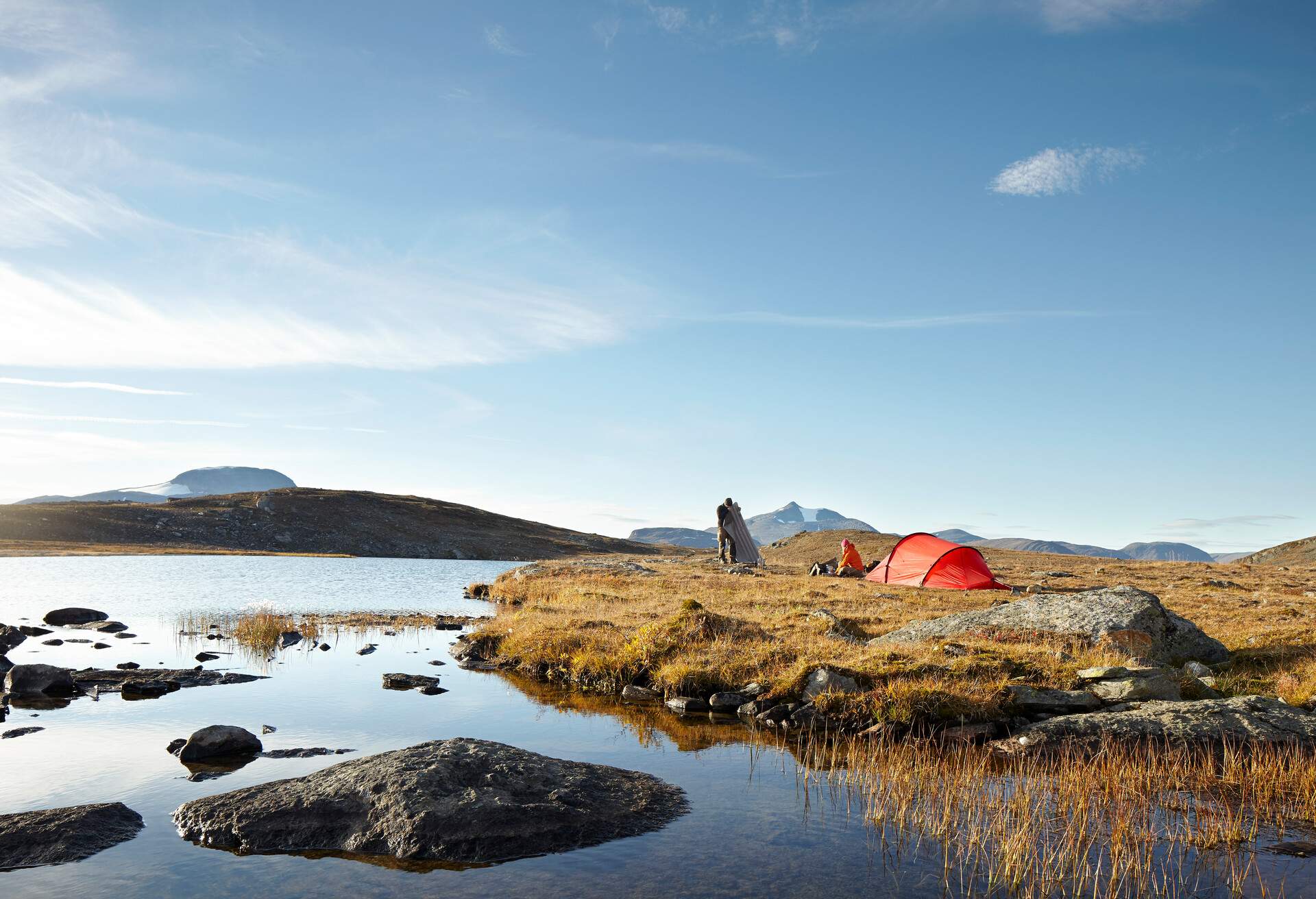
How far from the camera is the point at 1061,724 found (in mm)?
16172

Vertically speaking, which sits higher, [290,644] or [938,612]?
[938,612]

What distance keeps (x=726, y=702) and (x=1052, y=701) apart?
24.1 ft

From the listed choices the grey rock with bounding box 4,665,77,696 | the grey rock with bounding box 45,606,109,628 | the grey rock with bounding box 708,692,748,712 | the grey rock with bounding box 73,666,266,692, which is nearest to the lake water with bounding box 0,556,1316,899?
the grey rock with bounding box 73,666,266,692

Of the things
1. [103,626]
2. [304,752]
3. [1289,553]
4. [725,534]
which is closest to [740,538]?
[725,534]

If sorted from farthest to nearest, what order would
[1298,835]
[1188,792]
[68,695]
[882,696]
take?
[68,695]
[882,696]
[1188,792]
[1298,835]

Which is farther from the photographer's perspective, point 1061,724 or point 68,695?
point 68,695

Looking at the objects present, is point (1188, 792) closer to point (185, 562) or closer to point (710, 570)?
point (710, 570)

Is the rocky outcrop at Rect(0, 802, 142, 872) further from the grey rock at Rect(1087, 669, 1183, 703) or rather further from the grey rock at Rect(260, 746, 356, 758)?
the grey rock at Rect(1087, 669, 1183, 703)

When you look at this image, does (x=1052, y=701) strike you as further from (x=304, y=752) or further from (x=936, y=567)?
(x=936, y=567)

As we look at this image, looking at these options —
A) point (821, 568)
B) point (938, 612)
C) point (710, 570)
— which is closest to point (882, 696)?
point (938, 612)

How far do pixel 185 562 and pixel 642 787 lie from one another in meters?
86.1

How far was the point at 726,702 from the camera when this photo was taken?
66.2 feet

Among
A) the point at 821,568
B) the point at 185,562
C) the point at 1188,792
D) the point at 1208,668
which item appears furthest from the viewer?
the point at 185,562

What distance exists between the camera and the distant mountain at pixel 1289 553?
122106 mm
